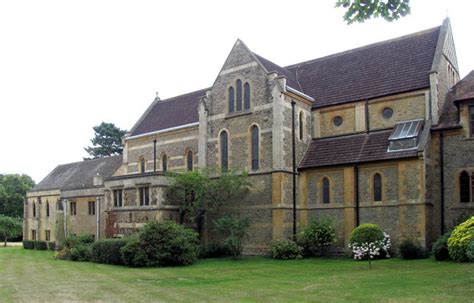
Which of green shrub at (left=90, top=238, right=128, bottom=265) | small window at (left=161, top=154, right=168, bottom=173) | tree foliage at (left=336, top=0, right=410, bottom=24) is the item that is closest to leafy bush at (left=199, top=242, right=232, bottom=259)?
green shrub at (left=90, top=238, right=128, bottom=265)

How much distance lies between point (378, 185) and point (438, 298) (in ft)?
51.7

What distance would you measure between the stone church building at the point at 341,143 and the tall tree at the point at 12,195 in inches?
1798

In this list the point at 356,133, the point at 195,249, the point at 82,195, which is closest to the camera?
the point at 195,249

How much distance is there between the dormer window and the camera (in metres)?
34.0

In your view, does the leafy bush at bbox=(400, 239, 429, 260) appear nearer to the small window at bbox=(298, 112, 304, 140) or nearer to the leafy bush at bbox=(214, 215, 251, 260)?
the leafy bush at bbox=(214, 215, 251, 260)

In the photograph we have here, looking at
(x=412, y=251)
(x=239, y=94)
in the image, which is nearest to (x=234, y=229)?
(x=239, y=94)

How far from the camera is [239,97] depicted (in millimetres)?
34469

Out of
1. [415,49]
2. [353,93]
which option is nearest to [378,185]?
[353,93]

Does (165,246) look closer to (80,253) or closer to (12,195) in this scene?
(80,253)

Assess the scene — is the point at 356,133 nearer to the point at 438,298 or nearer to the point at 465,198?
the point at 465,198

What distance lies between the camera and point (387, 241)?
91.6 feet

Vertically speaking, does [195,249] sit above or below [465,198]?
below

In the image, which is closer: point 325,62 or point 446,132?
point 446,132

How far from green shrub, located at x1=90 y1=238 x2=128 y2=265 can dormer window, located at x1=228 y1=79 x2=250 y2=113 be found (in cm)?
1167
